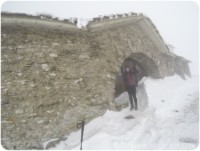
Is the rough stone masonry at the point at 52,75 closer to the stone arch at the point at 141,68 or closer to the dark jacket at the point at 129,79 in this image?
the dark jacket at the point at 129,79

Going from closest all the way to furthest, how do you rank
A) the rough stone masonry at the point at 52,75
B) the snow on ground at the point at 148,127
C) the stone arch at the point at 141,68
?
the snow on ground at the point at 148,127 → the rough stone masonry at the point at 52,75 → the stone arch at the point at 141,68

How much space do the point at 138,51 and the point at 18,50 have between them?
4.26 m

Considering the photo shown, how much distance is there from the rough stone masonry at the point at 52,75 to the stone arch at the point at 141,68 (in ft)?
5.86

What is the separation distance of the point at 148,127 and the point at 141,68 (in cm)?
401

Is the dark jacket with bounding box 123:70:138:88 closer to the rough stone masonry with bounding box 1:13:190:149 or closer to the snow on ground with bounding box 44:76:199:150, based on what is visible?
the rough stone masonry with bounding box 1:13:190:149

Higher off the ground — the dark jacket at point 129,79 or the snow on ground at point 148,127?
the dark jacket at point 129,79

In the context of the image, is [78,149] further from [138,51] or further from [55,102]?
[138,51]

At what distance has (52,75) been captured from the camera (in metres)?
6.52

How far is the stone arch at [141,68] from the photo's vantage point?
9.53 meters

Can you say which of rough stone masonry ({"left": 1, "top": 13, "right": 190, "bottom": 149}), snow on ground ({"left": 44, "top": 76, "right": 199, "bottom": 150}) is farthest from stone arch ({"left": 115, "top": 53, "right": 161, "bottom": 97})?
rough stone masonry ({"left": 1, "top": 13, "right": 190, "bottom": 149})

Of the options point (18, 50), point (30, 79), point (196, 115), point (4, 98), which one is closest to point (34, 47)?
point (18, 50)

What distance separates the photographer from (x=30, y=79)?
246 inches

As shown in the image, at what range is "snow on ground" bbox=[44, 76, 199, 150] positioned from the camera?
18.7 feet

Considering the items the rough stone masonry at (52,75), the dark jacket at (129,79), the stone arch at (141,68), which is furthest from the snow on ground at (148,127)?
the stone arch at (141,68)
